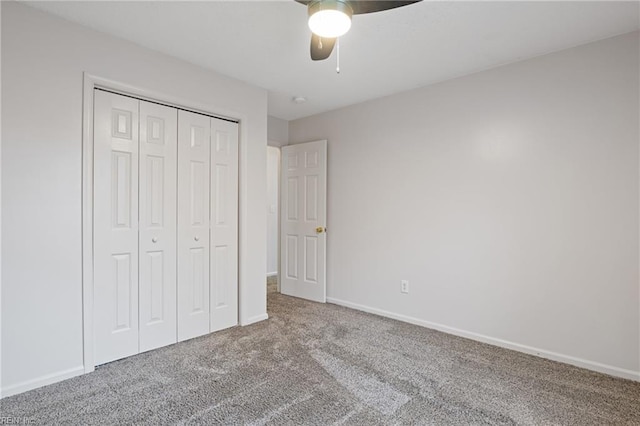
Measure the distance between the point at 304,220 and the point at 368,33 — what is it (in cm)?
242

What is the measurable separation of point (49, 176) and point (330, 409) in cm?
225

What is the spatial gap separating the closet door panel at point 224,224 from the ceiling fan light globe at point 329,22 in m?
1.67

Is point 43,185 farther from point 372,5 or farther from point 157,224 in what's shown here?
point 372,5

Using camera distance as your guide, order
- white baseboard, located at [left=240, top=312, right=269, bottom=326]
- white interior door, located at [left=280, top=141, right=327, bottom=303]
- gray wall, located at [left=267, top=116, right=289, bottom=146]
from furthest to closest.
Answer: gray wall, located at [left=267, top=116, right=289, bottom=146] → white interior door, located at [left=280, top=141, right=327, bottom=303] → white baseboard, located at [left=240, top=312, right=269, bottom=326]

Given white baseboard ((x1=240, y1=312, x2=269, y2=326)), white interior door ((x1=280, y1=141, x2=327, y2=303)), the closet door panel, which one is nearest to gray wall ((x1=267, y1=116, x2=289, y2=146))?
white interior door ((x1=280, y1=141, x2=327, y2=303))

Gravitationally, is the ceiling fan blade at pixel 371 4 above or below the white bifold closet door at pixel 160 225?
above

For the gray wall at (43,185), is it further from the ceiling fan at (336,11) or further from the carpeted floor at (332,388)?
the ceiling fan at (336,11)

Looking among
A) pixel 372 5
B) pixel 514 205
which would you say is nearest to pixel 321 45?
pixel 372 5

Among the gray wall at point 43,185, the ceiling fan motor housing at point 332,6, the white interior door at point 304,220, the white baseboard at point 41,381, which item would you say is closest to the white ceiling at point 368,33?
the gray wall at point 43,185

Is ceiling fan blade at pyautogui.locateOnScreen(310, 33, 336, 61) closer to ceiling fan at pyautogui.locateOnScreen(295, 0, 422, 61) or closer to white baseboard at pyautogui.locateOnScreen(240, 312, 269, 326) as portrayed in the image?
ceiling fan at pyautogui.locateOnScreen(295, 0, 422, 61)

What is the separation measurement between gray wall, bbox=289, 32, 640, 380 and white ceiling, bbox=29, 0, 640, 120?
30cm

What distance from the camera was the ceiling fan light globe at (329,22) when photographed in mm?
1595

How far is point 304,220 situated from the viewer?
13.9 feet

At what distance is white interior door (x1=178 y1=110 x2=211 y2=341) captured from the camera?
2.83 meters
